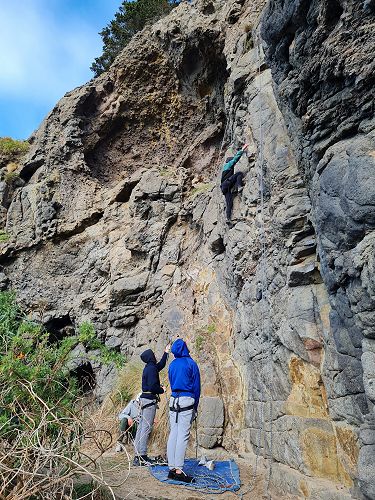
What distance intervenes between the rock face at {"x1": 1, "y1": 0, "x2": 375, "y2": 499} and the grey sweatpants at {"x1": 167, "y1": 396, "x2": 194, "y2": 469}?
4.03 ft

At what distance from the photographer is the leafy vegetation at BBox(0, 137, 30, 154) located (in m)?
17.1

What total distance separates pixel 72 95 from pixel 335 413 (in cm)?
1390

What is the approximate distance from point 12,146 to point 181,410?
1534cm

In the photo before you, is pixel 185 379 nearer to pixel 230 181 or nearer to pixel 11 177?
pixel 230 181

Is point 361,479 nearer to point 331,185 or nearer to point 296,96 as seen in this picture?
point 331,185

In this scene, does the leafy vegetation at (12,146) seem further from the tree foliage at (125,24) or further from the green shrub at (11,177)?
the tree foliage at (125,24)

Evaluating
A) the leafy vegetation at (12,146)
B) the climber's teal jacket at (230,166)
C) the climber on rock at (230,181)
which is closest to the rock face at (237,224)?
the climber on rock at (230,181)

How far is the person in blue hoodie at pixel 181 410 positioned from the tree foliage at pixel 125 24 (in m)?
18.4

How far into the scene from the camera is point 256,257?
710cm

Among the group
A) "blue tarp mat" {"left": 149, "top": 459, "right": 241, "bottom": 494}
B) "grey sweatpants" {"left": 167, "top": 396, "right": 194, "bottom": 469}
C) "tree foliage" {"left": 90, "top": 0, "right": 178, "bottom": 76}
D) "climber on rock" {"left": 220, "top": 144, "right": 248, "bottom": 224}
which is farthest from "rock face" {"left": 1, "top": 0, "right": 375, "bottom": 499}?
"tree foliage" {"left": 90, "top": 0, "right": 178, "bottom": 76}

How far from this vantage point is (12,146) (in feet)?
56.5

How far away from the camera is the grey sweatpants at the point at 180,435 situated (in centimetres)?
523

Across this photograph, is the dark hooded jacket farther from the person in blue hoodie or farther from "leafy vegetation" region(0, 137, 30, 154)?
"leafy vegetation" region(0, 137, 30, 154)

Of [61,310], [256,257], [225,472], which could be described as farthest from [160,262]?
[225,472]
